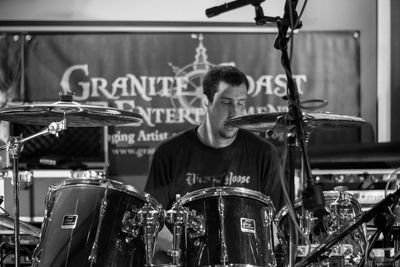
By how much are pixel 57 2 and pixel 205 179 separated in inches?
108

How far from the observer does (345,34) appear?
258 inches

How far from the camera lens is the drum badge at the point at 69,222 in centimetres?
360

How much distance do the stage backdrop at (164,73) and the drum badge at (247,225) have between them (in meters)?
2.74

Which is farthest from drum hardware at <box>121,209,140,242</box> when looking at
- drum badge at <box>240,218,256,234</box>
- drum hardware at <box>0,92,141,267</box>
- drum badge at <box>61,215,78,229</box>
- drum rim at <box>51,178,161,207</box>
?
drum hardware at <box>0,92,141,267</box>

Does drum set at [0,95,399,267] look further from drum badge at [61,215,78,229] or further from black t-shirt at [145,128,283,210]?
black t-shirt at [145,128,283,210]

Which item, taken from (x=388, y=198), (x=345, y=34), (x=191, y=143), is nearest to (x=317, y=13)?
(x=345, y=34)

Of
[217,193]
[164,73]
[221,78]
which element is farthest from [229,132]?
[164,73]

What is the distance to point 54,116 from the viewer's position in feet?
13.9

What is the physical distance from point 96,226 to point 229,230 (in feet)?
2.20

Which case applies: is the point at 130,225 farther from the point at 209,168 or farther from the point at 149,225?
the point at 209,168

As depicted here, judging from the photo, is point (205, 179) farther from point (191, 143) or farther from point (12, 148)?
point (12, 148)

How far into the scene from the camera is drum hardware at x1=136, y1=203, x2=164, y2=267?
3.56 metres

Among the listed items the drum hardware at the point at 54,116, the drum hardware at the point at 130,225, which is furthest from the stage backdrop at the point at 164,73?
the drum hardware at the point at 130,225

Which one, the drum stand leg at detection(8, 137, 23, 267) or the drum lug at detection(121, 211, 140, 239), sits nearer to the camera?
the drum lug at detection(121, 211, 140, 239)
